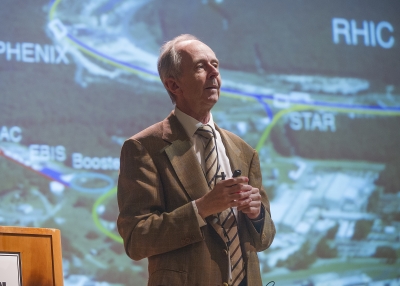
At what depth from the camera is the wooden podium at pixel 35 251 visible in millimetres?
2070

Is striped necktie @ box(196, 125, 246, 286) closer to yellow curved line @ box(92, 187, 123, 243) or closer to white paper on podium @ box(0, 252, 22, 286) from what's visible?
white paper on podium @ box(0, 252, 22, 286)

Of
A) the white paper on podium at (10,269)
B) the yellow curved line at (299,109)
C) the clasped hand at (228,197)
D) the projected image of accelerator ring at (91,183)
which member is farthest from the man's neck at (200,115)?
the yellow curved line at (299,109)

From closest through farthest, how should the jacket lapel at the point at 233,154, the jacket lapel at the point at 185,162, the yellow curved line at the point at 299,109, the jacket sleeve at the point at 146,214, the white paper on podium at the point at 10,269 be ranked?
the white paper on podium at the point at 10,269 < the jacket sleeve at the point at 146,214 < the jacket lapel at the point at 185,162 < the jacket lapel at the point at 233,154 < the yellow curved line at the point at 299,109

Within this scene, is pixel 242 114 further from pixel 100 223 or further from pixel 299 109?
pixel 100 223

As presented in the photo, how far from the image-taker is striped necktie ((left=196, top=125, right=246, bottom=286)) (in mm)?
2252

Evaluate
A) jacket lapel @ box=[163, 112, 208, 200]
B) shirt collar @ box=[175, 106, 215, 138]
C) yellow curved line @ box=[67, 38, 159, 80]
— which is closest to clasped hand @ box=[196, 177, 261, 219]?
jacket lapel @ box=[163, 112, 208, 200]

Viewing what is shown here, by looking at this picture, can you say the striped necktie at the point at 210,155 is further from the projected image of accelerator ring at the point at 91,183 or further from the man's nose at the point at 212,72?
the projected image of accelerator ring at the point at 91,183

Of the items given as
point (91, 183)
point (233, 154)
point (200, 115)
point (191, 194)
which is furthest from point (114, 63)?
point (191, 194)

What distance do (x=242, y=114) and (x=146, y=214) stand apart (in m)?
2.17

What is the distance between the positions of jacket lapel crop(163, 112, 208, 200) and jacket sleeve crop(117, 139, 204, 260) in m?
0.07

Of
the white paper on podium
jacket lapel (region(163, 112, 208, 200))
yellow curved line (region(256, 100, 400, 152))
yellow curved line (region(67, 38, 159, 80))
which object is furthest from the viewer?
yellow curved line (region(256, 100, 400, 152))

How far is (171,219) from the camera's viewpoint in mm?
2178

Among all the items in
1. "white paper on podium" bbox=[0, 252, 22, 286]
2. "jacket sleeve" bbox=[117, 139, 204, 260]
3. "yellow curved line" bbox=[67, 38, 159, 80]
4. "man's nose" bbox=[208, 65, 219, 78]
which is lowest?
"white paper on podium" bbox=[0, 252, 22, 286]

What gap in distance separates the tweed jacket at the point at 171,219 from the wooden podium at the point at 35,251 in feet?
0.85
